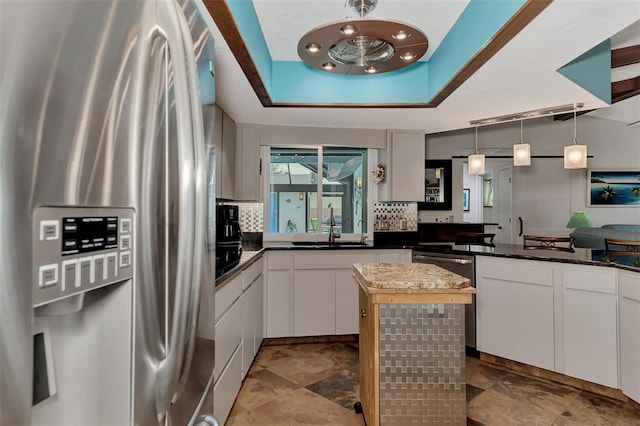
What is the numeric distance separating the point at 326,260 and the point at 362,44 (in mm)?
1985

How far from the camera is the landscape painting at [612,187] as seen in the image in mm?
5973

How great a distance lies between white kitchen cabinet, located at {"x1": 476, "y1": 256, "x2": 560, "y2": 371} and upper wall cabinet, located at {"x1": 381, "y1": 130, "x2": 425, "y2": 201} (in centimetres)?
111

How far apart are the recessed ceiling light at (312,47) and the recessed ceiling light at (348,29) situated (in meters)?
0.20

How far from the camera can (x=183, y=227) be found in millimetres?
544

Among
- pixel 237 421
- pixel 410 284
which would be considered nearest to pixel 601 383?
pixel 410 284

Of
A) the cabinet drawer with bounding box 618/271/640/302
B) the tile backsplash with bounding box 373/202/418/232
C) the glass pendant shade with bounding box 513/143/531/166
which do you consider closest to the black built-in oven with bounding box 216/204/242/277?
the tile backsplash with bounding box 373/202/418/232

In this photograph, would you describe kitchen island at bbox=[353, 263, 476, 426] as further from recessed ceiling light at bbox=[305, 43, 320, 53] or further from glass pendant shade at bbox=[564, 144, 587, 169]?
glass pendant shade at bbox=[564, 144, 587, 169]

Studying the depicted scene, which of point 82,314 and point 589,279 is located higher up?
point 82,314

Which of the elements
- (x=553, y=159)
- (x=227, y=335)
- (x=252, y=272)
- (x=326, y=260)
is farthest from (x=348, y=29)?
(x=553, y=159)

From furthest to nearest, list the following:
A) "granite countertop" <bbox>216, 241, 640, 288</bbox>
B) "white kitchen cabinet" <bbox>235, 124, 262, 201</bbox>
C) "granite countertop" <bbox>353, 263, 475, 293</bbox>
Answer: "white kitchen cabinet" <bbox>235, 124, 262, 201</bbox> → "granite countertop" <bbox>216, 241, 640, 288</bbox> → "granite countertop" <bbox>353, 263, 475, 293</bbox>

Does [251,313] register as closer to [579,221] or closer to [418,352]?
[418,352]

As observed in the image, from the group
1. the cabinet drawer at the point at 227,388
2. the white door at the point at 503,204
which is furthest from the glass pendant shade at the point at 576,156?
the white door at the point at 503,204

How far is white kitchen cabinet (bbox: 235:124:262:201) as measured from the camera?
3.39 meters

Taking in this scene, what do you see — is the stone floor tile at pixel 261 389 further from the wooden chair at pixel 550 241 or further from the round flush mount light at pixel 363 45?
the wooden chair at pixel 550 241
